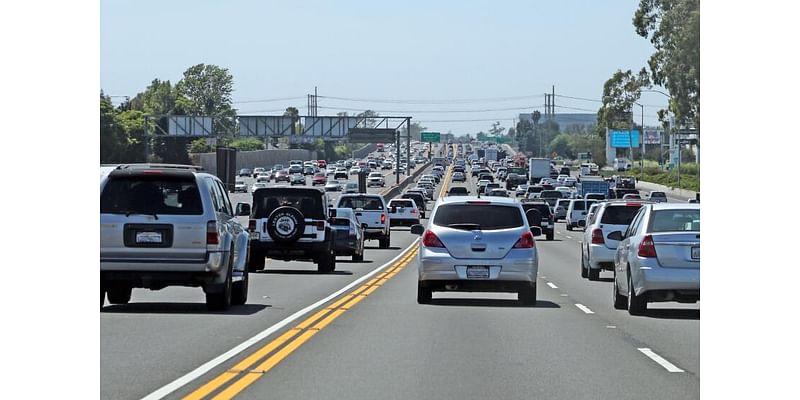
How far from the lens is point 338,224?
38844mm

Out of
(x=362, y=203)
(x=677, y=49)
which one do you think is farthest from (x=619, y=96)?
(x=362, y=203)

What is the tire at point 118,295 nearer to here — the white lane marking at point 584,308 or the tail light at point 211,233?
the tail light at point 211,233

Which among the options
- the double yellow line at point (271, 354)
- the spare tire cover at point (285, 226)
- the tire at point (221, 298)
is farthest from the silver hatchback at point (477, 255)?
the spare tire cover at point (285, 226)

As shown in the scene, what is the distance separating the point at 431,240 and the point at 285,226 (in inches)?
390

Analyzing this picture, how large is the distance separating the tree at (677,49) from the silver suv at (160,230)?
79.3m

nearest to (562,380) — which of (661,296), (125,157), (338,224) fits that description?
(661,296)

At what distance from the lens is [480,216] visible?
2284 centimetres

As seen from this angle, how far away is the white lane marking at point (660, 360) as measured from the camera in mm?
13953

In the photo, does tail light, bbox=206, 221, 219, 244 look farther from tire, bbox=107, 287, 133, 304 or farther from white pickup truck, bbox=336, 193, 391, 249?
white pickup truck, bbox=336, 193, 391, 249

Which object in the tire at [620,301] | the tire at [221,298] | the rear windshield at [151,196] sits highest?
the rear windshield at [151,196]

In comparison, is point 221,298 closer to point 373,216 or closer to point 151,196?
point 151,196

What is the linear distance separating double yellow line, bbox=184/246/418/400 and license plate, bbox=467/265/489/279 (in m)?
1.82
